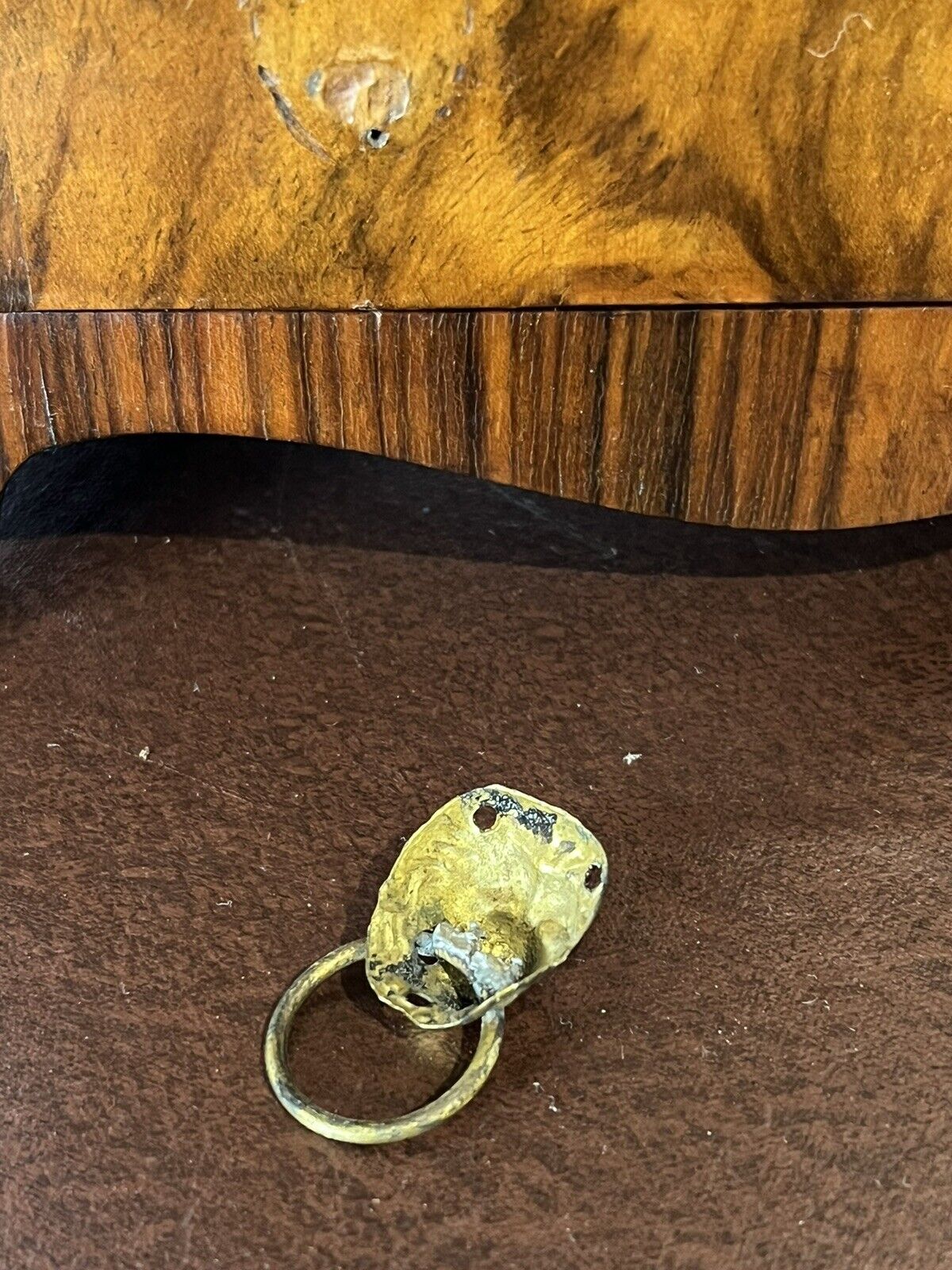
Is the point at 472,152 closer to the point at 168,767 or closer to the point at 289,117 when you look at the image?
the point at 289,117

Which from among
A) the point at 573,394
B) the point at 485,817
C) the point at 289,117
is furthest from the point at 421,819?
the point at 289,117

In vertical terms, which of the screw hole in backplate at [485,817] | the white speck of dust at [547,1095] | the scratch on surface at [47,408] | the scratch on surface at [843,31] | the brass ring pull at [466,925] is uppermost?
the scratch on surface at [843,31]

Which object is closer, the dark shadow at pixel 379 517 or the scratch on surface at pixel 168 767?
the scratch on surface at pixel 168 767

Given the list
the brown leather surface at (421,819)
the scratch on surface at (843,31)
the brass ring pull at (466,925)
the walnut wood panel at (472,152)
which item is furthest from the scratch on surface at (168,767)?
the scratch on surface at (843,31)

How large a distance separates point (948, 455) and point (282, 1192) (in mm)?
438

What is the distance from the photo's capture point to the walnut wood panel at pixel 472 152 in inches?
17.6

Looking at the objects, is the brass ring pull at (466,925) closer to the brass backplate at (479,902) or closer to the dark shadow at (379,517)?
the brass backplate at (479,902)

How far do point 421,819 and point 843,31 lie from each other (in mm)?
398

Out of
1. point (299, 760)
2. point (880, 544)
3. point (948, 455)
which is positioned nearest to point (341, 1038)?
point (299, 760)

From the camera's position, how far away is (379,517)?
2.53 feet

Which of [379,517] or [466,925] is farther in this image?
[379,517]

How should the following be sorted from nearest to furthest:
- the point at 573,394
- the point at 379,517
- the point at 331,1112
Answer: the point at 331,1112 < the point at 573,394 < the point at 379,517

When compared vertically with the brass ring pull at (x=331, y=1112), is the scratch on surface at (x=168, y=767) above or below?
above

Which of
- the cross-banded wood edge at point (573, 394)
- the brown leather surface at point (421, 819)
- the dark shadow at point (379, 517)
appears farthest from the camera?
the dark shadow at point (379, 517)
